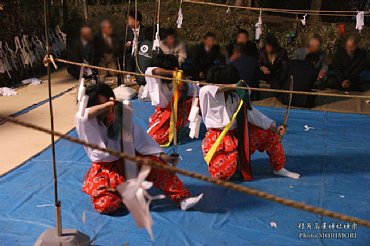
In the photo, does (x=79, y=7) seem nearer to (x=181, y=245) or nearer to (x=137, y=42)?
(x=137, y=42)

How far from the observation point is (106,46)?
6.05 m

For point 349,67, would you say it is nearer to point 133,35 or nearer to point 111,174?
point 133,35

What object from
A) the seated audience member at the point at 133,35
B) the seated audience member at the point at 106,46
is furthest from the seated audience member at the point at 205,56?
the seated audience member at the point at 106,46

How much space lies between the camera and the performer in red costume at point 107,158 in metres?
2.85

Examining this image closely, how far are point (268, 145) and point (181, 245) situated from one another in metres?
1.25

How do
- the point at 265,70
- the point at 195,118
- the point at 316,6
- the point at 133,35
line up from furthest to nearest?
1. the point at 316,6
2. the point at 133,35
3. the point at 265,70
4. the point at 195,118

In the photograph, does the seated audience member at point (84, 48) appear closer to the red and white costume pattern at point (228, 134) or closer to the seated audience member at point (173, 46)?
the seated audience member at point (173, 46)

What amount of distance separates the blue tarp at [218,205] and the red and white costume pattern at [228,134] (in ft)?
0.51

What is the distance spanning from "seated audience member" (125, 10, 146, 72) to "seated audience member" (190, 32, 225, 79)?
768mm

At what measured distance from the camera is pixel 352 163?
3883 mm

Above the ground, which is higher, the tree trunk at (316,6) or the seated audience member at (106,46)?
the tree trunk at (316,6)

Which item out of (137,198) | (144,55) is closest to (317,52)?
(144,55)

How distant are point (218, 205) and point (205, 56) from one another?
3291mm

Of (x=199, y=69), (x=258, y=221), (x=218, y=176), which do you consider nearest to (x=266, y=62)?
(x=199, y=69)
